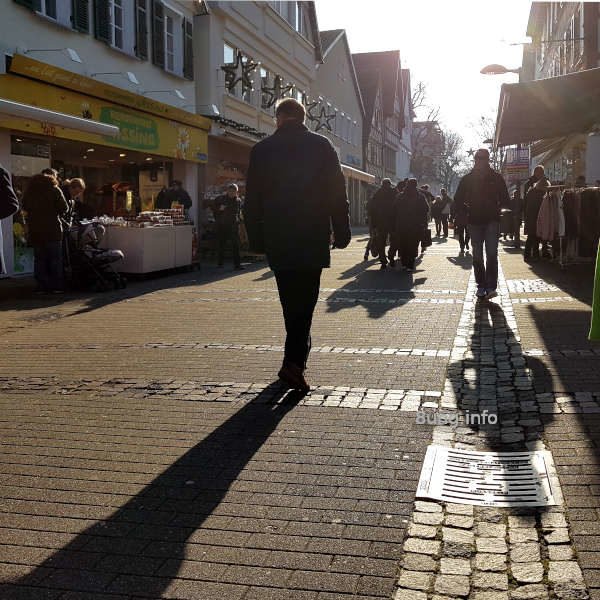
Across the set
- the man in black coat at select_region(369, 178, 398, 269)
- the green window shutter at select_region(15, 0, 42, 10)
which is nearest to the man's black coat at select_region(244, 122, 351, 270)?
the green window shutter at select_region(15, 0, 42, 10)

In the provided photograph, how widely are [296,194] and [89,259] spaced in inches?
304

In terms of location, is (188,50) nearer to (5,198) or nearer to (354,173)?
(5,198)

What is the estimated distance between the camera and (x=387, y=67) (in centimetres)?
6575

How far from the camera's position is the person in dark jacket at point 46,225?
1178 cm

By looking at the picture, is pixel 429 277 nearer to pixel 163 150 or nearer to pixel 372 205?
pixel 372 205

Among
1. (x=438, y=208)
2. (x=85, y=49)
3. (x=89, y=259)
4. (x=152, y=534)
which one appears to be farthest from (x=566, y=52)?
(x=152, y=534)

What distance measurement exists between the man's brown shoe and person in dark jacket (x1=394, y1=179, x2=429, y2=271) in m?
10.0

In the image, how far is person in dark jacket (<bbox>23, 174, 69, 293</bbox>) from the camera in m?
11.8

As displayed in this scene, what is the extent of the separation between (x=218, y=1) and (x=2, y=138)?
1139 centimetres

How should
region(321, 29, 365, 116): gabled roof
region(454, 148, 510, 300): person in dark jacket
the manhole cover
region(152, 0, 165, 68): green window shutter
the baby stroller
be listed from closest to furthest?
the manhole cover
region(454, 148, 510, 300): person in dark jacket
the baby stroller
region(152, 0, 165, 68): green window shutter
region(321, 29, 365, 116): gabled roof

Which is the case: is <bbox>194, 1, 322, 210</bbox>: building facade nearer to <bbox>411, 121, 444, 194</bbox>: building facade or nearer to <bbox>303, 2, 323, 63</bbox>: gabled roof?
<bbox>303, 2, 323, 63</bbox>: gabled roof

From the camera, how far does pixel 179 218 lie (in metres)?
15.5

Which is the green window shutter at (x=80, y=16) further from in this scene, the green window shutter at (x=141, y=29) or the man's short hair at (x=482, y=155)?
the man's short hair at (x=482, y=155)

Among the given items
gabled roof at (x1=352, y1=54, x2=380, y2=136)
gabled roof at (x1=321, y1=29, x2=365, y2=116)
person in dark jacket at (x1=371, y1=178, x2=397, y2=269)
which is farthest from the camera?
gabled roof at (x1=352, y1=54, x2=380, y2=136)
